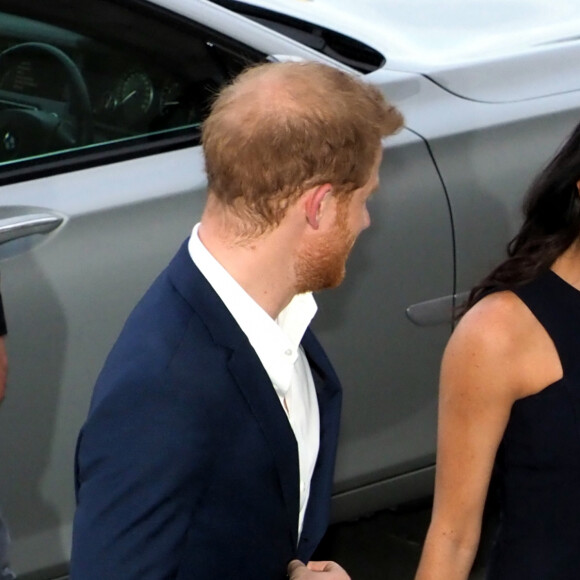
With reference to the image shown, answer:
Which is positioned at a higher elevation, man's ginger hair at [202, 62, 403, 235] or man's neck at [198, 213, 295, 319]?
man's ginger hair at [202, 62, 403, 235]

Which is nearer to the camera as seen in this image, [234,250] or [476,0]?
[234,250]

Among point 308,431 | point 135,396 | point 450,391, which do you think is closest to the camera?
point 135,396

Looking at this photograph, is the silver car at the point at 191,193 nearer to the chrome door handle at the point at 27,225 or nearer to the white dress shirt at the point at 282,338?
the chrome door handle at the point at 27,225

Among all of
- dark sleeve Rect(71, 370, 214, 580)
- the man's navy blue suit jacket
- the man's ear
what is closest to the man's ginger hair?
the man's ear

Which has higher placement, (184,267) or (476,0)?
(184,267)

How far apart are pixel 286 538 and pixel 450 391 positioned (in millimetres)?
470

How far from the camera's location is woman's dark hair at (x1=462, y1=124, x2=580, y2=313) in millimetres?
2049

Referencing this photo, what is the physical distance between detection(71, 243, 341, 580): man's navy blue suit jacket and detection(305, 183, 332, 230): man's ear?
0.50ft

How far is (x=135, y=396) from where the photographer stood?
1.49 metres

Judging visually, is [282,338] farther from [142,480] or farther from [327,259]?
[142,480]

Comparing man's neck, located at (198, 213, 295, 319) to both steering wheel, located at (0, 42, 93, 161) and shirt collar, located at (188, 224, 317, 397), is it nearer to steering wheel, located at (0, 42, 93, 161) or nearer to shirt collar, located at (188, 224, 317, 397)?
shirt collar, located at (188, 224, 317, 397)

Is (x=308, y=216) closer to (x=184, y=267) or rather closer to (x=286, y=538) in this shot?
(x=184, y=267)

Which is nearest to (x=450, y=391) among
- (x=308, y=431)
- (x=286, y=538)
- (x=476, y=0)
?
(x=308, y=431)

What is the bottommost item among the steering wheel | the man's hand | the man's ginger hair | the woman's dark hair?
the man's hand
